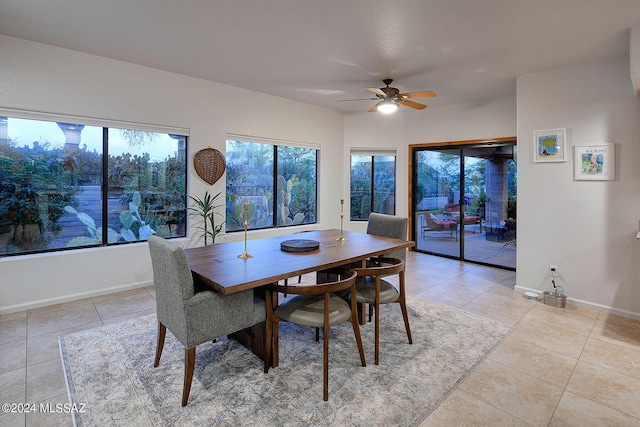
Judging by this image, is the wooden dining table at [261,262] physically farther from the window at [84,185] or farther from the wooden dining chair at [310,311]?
the window at [84,185]

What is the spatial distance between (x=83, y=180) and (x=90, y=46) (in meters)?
1.47

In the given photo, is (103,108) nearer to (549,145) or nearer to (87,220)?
(87,220)

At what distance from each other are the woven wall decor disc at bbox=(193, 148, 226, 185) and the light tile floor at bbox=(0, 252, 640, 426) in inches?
65.2

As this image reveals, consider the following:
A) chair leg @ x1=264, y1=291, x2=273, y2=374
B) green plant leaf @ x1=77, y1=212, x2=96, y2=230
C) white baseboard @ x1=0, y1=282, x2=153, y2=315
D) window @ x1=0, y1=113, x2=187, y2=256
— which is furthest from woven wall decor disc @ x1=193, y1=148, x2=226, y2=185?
chair leg @ x1=264, y1=291, x2=273, y2=374

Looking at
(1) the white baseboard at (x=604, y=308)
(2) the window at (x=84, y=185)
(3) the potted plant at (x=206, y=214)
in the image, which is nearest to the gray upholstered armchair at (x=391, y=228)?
(1) the white baseboard at (x=604, y=308)

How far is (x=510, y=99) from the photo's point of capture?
4996mm

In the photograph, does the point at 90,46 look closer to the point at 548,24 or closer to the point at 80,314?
the point at 80,314

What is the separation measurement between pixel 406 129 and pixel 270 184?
2.88 m

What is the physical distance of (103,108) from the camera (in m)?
3.74

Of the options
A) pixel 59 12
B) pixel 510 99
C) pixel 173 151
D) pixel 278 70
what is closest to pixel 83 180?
pixel 173 151

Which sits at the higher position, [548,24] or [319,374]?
[548,24]

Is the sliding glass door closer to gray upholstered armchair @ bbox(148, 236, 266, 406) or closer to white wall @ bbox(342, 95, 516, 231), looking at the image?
white wall @ bbox(342, 95, 516, 231)

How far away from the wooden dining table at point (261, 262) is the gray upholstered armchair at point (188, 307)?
126 millimetres

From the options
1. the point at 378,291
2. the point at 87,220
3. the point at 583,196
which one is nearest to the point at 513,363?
the point at 378,291
